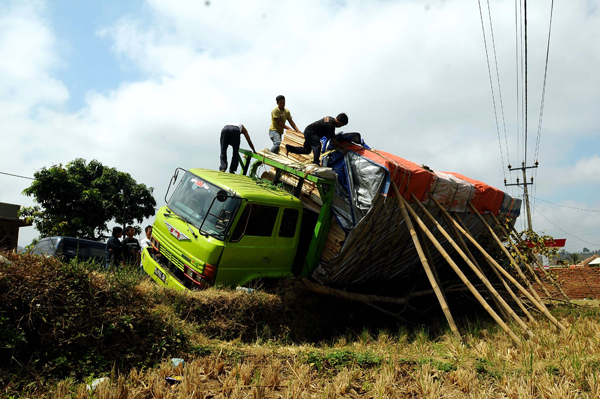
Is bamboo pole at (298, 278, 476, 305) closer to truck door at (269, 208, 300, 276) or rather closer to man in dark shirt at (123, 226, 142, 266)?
truck door at (269, 208, 300, 276)

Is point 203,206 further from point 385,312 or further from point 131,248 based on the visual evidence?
point 385,312

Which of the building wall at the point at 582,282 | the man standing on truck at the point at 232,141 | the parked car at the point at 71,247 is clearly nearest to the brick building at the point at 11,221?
the parked car at the point at 71,247

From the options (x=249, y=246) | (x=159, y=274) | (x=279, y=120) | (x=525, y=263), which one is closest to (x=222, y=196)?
(x=249, y=246)

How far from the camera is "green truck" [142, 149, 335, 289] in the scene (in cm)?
579

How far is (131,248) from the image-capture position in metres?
7.95

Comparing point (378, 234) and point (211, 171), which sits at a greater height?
point (211, 171)

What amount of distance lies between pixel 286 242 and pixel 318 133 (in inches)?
89.2

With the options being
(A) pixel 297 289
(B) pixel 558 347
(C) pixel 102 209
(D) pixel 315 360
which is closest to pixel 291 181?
(A) pixel 297 289

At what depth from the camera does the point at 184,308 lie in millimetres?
5277

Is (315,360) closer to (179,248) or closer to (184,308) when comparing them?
(184,308)

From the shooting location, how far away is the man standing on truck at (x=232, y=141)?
8094mm

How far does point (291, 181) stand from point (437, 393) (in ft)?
15.6

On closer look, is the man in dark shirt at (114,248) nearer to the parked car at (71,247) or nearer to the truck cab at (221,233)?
the truck cab at (221,233)

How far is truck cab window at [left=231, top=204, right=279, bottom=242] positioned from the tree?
1564 centimetres
